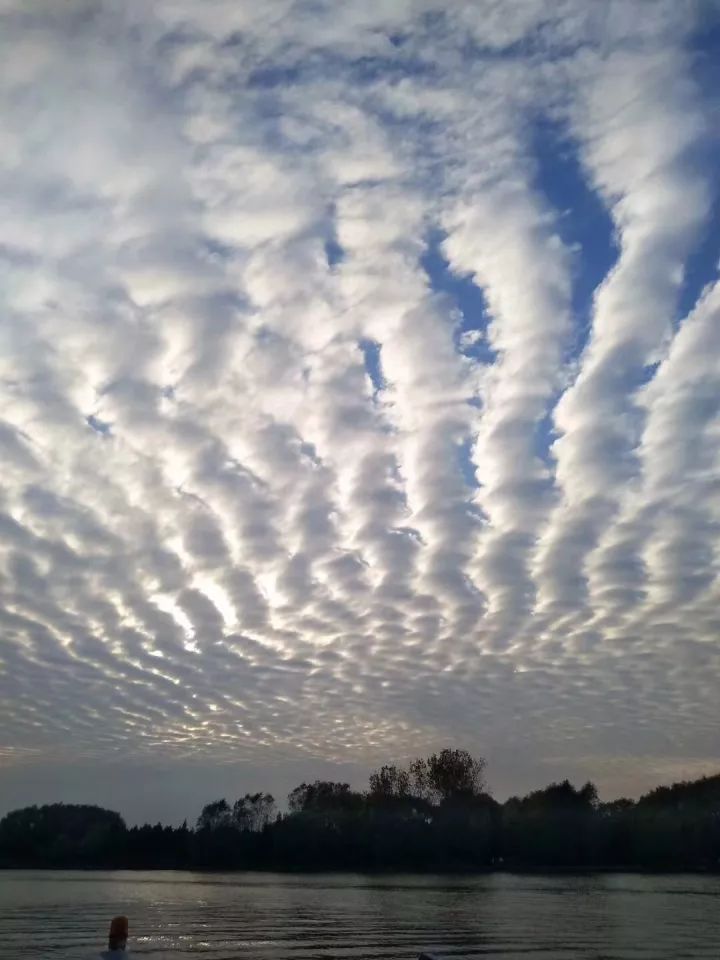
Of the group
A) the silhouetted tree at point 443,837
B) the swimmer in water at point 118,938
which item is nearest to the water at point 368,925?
the swimmer in water at point 118,938

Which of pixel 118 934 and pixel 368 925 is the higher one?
pixel 368 925

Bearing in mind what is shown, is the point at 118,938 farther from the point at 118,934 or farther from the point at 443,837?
the point at 443,837

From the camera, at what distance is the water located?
128 ft

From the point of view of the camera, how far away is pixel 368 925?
174ft

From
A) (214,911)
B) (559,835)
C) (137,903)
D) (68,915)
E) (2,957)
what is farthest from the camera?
(559,835)

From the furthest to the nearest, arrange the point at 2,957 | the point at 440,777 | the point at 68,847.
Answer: the point at 68,847, the point at 440,777, the point at 2,957

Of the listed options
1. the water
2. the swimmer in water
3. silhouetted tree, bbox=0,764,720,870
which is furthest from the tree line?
the swimmer in water

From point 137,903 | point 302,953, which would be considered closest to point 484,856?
point 137,903

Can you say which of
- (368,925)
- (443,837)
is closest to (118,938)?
(368,925)

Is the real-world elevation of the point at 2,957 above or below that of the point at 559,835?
below

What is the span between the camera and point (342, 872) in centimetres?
17050

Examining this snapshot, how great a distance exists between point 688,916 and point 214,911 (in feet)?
110

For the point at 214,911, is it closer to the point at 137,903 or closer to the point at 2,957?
the point at 137,903

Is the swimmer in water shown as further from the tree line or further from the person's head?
the tree line
